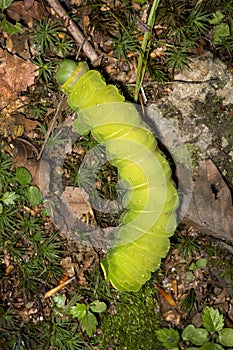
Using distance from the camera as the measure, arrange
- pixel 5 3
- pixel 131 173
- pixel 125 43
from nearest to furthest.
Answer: pixel 131 173
pixel 5 3
pixel 125 43

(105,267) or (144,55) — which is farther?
(144,55)

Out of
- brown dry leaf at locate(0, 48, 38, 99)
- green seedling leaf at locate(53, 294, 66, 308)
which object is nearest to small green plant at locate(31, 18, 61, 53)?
brown dry leaf at locate(0, 48, 38, 99)

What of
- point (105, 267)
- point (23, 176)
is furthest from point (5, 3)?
point (105, 267)

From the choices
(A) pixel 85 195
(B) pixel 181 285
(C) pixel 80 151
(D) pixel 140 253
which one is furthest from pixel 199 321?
(C) pixel 80 151

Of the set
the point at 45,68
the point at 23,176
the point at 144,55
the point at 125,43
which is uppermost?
the point at 45,68

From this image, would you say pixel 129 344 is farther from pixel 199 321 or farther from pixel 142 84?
pixel 142 84

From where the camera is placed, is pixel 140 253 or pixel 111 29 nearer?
pixel 140 253

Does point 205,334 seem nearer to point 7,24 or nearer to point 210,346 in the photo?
point 210,346
